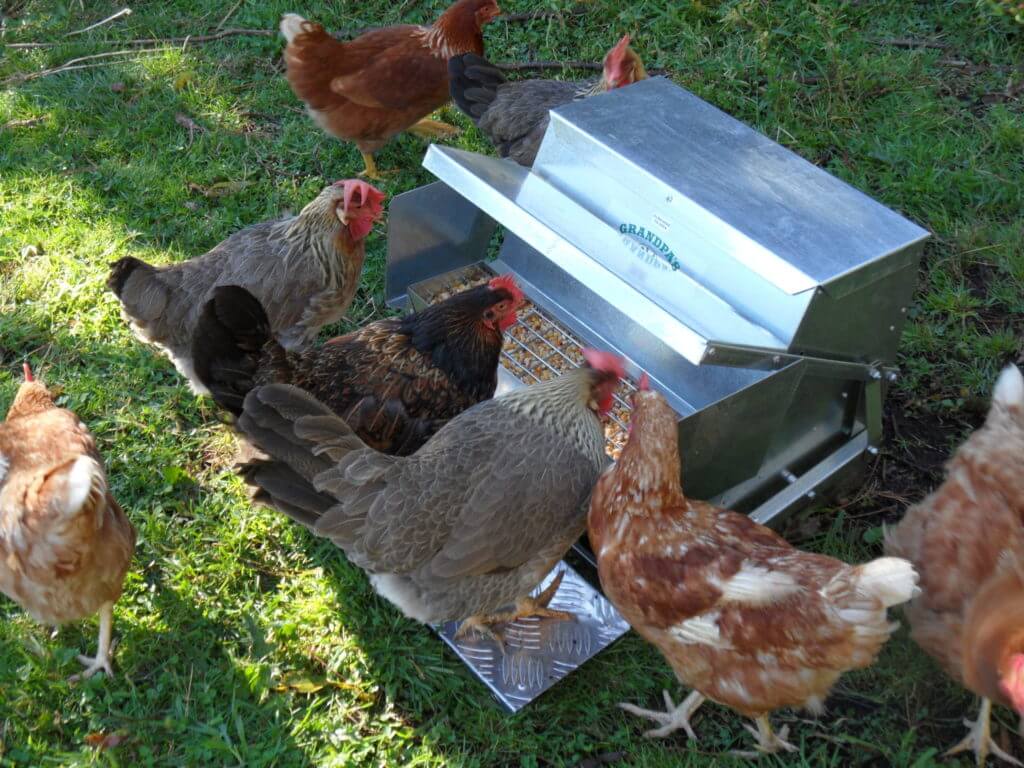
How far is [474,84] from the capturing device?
15.3 ft

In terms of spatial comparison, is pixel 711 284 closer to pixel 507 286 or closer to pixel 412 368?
pixel 507 286

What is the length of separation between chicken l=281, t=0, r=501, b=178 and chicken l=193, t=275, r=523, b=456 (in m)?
1.87

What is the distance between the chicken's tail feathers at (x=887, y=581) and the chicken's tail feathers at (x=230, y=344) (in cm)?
204

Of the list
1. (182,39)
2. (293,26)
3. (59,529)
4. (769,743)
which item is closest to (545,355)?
(769,743)

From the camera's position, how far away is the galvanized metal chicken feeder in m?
2.84

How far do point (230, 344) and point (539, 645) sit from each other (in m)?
1.53

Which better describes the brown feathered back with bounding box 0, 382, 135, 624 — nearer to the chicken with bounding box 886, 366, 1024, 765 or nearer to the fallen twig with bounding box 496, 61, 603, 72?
the chicken with bounding box 886, 366, 1024, 765

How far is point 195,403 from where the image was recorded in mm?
3994

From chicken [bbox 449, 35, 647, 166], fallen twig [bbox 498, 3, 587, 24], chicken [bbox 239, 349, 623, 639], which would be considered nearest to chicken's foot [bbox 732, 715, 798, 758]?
chicken [bbox 239, 349, 623, 639]

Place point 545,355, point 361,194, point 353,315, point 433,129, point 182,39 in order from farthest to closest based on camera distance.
Answer: point 182,39
point 433,129
point 353,315
point 361,194
point 545,355

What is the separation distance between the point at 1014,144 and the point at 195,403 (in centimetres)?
458

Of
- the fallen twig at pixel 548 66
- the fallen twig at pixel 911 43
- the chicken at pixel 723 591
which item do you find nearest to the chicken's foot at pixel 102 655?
the chicken at pixel 723 591

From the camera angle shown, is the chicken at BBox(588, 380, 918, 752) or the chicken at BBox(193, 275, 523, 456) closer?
the chicken at BBox(588, 380, 918, 752)

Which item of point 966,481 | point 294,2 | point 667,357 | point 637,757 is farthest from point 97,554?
point 294,2
